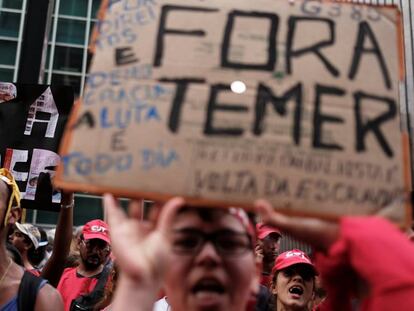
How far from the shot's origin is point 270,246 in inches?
209

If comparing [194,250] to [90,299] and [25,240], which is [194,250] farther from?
[25,240]

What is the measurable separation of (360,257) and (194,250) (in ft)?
1.83

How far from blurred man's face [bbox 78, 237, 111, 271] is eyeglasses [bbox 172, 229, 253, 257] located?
332 centimetres

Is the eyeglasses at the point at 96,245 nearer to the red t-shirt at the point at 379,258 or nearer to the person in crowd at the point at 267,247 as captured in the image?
the person in crowd at the point at 267,247

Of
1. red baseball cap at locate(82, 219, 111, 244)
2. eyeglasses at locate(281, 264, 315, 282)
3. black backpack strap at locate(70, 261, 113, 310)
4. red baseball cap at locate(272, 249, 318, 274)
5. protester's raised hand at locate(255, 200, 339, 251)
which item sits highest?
protester's raised hand at locate(255, 200, 339, 251)

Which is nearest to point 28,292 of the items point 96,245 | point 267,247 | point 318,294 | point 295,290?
point 295,290

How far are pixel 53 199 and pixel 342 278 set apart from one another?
7.39 ft

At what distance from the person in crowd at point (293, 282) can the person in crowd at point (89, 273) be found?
4.43 ft

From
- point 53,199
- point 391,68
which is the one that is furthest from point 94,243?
point 391,68

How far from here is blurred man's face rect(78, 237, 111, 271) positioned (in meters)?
5.04

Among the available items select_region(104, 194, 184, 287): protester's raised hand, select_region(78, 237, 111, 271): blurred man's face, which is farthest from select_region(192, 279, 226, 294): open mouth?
select_region(78, 237, 111, 271): blurred man's face

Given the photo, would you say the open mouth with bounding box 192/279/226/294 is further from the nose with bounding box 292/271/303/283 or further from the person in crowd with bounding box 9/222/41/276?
the person in crowd with bounding box 9/222/41/276

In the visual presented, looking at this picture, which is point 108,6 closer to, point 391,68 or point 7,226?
point 391,68

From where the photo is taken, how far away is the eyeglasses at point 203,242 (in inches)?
73.9
